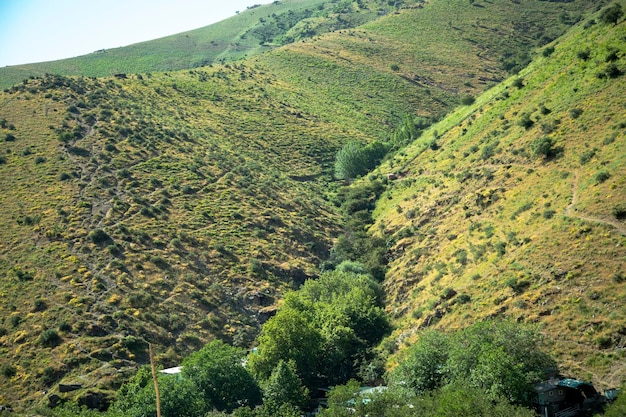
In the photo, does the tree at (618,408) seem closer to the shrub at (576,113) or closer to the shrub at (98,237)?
the shrub at (576,113)

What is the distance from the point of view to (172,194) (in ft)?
266

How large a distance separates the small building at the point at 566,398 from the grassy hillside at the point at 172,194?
19083 mm

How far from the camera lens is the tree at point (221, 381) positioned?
163 feet

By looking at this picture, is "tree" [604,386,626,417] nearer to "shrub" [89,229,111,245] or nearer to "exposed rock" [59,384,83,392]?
"exposed rock" [59,384,83,392]

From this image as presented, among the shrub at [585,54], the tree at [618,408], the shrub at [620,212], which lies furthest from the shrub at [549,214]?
the shrub at [585,54]

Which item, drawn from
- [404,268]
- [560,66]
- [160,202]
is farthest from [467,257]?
[160,202]

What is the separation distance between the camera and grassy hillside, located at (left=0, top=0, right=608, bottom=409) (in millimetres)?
58094

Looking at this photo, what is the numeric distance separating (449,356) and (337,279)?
2366 centimetres

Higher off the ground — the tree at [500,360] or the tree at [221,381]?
the tree at [500,360]

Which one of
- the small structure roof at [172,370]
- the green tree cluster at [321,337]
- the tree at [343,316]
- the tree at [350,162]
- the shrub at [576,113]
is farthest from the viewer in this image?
the tree at [350,162]

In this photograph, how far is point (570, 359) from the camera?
4169 cm

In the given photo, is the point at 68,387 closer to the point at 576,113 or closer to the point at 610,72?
the point at 576,113

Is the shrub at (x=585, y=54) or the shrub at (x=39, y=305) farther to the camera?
the shrub at (x=585, y=54)

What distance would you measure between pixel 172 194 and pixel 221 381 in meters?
35.8
